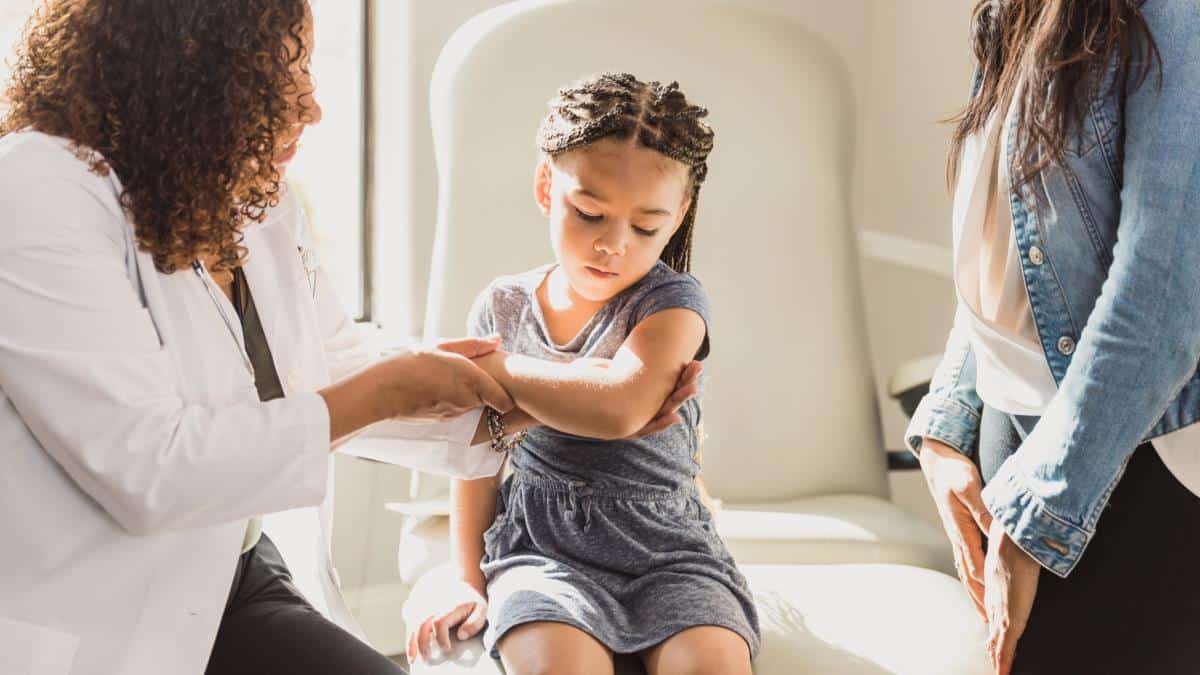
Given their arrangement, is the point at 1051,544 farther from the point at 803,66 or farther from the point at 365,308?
the point at 365,308

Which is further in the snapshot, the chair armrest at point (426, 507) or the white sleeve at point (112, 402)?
the chair armrest at point (426, 507)

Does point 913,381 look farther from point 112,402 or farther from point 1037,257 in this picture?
point 112,402

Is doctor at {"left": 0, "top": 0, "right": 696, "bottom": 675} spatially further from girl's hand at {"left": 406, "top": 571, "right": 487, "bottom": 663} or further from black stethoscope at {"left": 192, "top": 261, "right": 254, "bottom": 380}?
girl's hand at {"left": 406, "top": 571, "right": 487, "bottom": 663}

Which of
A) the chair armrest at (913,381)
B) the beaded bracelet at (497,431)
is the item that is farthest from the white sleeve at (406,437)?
the chair armrest at (913,381)

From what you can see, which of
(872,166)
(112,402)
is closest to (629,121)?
(112,402)

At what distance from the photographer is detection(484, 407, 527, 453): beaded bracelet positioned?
1.37 meters

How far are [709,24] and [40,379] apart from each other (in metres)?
1.31

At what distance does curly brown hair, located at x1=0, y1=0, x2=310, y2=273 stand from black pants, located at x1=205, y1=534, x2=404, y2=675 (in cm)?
40

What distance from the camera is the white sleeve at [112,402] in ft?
3.26

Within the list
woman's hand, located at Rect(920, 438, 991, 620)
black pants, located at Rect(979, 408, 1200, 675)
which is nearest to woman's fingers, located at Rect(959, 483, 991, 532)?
woman's hand, located at Rect(920, 438, 991, 620)

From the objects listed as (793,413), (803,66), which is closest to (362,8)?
(803,66)

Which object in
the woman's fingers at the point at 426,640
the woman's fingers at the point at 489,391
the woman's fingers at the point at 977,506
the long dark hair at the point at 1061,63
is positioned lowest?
the woman's fingers at the point at 426,640

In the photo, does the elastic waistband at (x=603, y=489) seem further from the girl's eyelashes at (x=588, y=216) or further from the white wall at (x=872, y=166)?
the white wall at (x=872, y=166)

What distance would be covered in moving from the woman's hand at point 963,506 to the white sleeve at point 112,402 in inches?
24.2
